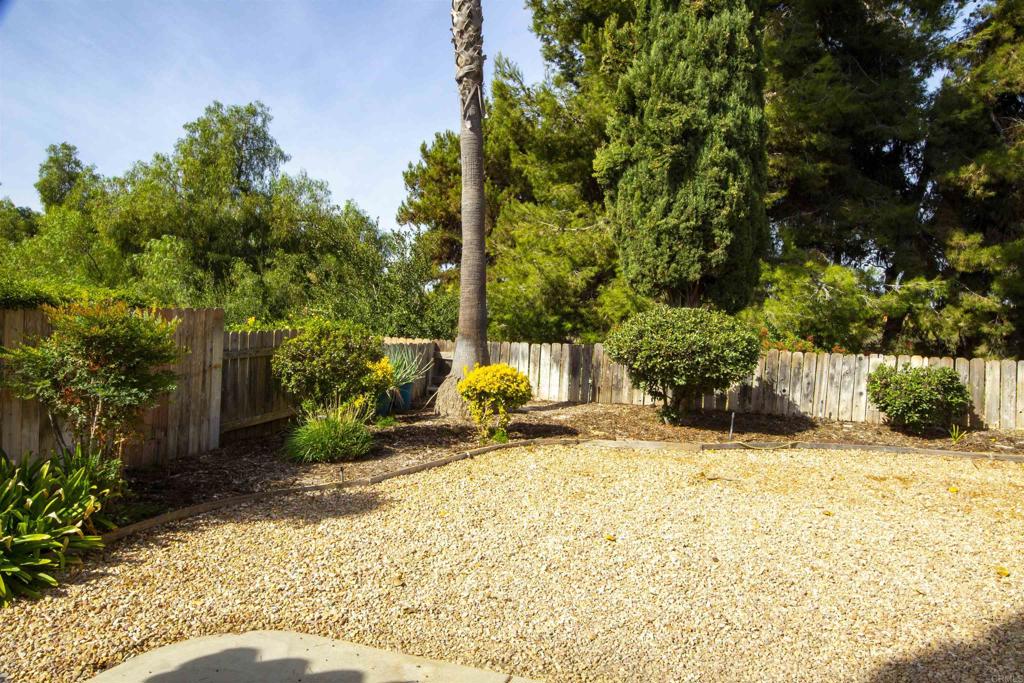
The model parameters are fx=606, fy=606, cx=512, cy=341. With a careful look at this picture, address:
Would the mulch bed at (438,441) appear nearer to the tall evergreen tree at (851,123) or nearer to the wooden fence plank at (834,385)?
the wooden fence plank at (834,385)

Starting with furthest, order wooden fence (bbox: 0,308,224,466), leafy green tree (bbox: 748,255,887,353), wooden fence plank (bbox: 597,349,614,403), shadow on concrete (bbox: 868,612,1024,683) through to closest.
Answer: leafy green tree (bbox: 748,255,887,353) → wooden fence plank (bbox: 597,349,614,403) → wooden fence (bbox: 0,308,224,466) → shadow on concrete (bbox: 868,612,1024,683)

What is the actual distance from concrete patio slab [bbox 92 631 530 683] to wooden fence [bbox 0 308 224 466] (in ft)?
8.56

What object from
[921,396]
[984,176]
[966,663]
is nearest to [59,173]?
[921,396]

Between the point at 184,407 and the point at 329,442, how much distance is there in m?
1.47

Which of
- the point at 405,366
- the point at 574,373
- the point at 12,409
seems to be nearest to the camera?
the point at 12,409

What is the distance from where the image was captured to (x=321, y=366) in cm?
688

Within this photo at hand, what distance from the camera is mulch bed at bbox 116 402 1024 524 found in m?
5.12

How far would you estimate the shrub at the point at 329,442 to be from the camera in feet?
20.3

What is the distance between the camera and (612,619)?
324 centimetres

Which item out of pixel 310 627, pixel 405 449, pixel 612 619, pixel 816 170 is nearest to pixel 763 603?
pixel 612 619

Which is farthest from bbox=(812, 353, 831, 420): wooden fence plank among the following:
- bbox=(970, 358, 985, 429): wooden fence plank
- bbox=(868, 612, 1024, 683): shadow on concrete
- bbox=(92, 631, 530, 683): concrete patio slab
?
bbox=(92, 631, 530, 683): concrete patio slab

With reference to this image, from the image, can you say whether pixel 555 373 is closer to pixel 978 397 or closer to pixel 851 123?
pixel 978 397

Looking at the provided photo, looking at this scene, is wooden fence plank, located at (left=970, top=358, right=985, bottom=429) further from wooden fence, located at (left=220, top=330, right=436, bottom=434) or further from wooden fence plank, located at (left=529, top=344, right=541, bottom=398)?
wooden fence, located at (left=220, top=330, right=436, bottom=434)

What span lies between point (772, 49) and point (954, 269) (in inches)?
248
